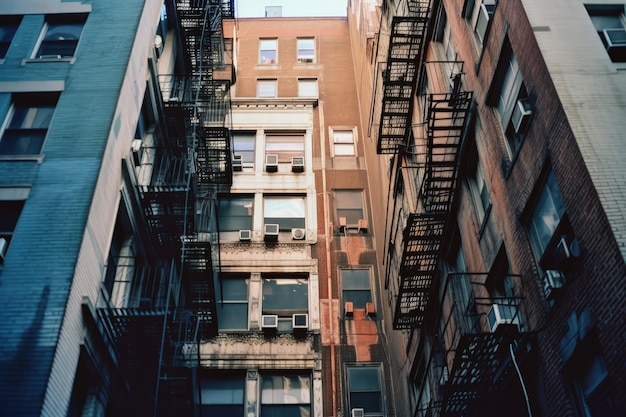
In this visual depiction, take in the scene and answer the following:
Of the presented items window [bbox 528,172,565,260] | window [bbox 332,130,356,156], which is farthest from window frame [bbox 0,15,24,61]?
window [bbox 528,172,565,260]

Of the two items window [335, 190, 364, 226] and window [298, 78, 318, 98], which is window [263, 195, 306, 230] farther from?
window [298, 78, 318, 98]

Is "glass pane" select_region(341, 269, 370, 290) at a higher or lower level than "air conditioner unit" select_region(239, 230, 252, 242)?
lower

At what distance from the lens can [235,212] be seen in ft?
79.7

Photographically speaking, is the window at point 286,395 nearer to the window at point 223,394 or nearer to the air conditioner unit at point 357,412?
the window at point 223,394

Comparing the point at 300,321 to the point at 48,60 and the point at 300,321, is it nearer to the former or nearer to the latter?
the point at 300,321

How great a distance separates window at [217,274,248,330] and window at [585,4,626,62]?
13.3 meters

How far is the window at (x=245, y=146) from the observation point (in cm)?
2611

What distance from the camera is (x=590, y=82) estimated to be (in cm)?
1109

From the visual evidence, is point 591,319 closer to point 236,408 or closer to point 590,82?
point 590,82

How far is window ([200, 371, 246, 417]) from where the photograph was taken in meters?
19.2

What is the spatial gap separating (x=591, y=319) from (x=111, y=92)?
38.7 ft

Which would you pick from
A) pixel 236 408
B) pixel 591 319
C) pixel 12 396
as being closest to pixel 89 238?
pixel 12 396

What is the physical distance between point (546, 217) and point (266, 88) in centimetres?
2084

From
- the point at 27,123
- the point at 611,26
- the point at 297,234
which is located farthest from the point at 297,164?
the point at 611,26
